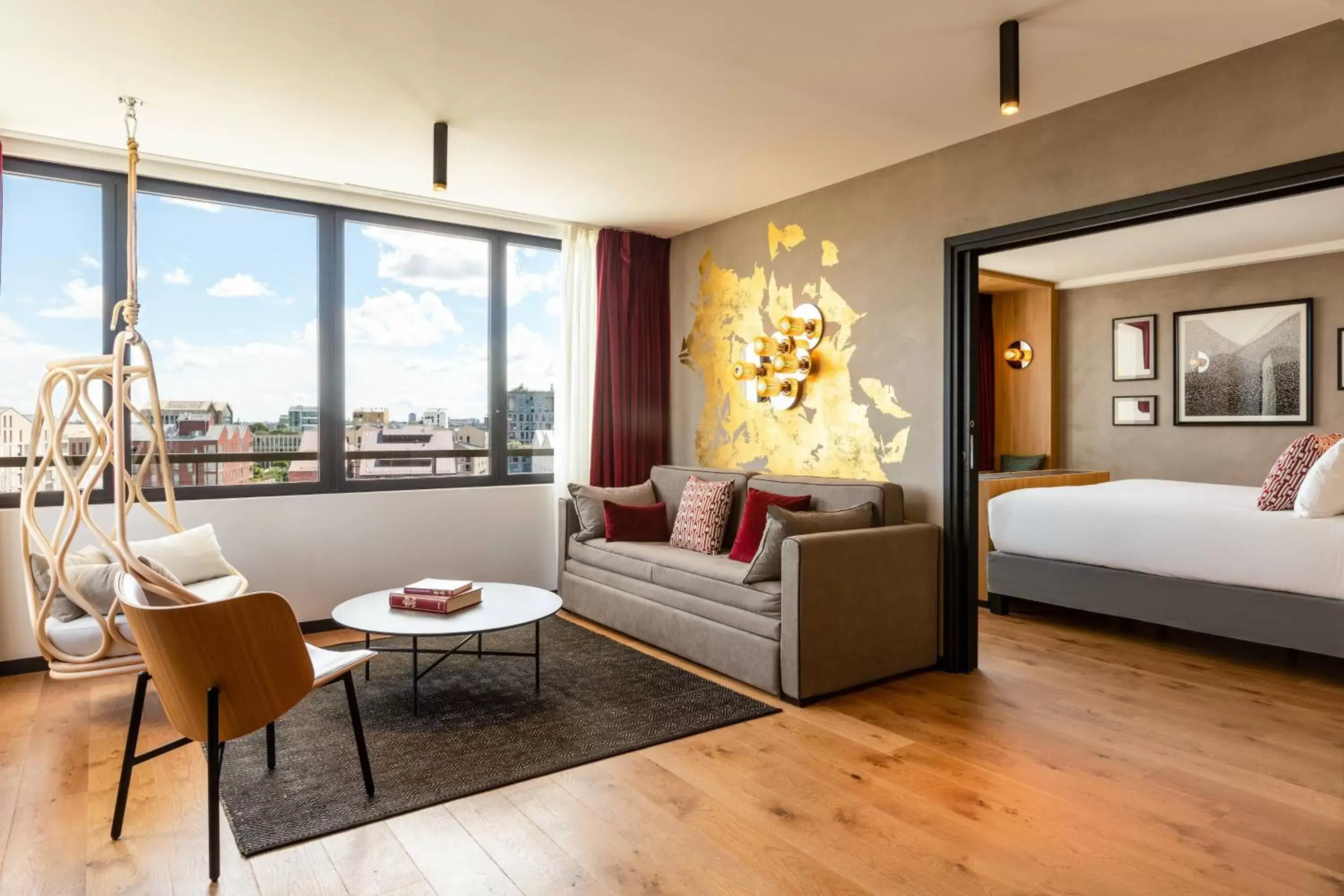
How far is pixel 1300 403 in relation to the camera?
20.0ft

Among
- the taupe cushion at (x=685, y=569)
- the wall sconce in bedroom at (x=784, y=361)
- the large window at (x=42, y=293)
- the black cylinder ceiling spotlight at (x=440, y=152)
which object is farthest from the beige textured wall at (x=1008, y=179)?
the large window at (x=42, y=293)

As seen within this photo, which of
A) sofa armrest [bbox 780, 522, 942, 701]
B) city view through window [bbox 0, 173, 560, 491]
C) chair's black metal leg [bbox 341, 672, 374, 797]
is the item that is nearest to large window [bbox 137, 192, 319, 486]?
city view through window [bbox 0, 173, 560, 491]

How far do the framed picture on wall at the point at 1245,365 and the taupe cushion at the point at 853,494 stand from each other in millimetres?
4017

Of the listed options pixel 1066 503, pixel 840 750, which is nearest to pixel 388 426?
pixel 840 750

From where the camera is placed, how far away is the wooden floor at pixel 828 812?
6.97 feet

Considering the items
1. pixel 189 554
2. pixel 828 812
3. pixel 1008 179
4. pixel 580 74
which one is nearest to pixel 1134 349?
pixel 1008 179

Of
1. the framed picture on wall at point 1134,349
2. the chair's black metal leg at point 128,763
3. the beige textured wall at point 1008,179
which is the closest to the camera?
the chair's black metal leg at point 128,763

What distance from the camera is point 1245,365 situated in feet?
20.9

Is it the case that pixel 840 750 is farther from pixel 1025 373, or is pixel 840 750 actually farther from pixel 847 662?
pixel 1025 373

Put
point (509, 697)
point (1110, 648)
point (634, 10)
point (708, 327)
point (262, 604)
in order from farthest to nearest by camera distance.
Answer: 1. point (708, 327)
2. point (1110, 648)
3. point (509, 697)
4. point (634, 10)
5. point (262, 604)

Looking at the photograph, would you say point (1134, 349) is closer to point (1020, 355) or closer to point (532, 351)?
point (1020, 355)

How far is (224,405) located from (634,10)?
3265 mm

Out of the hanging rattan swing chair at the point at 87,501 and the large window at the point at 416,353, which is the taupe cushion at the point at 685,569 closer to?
the large window at the point at 416,353

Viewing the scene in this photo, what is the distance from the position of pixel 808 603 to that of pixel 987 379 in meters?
5.00
